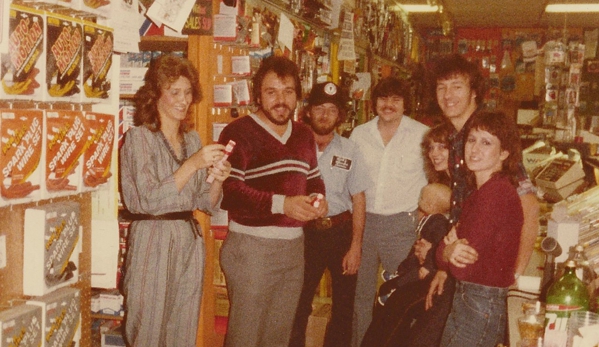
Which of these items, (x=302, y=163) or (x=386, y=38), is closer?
(x=302, y=163)

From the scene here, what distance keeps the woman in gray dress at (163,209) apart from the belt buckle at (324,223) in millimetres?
1037

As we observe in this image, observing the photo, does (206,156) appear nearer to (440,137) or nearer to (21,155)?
(21,155)

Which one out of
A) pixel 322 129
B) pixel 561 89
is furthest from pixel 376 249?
pixel 561 89

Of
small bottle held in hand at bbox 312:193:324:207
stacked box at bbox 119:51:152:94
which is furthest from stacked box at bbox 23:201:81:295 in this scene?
stacked box at bbox 119:51:152:94

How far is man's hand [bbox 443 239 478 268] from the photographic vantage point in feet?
7.11

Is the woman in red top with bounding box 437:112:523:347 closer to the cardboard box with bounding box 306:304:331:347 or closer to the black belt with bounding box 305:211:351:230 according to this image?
the black belt with bounding box 305:211:351:230

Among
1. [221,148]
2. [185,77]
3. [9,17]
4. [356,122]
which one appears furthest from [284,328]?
[356,122]

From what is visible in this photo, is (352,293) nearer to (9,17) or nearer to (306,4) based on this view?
(306,4)

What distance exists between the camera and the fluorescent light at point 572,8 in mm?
9289

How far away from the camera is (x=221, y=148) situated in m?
2.57

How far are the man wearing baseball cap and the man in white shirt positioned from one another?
15 centimetres

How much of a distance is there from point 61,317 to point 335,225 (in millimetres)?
1992

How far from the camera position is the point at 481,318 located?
7.18 feet

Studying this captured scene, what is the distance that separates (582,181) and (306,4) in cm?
222
